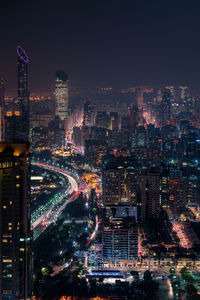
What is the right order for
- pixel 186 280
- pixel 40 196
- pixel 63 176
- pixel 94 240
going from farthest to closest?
pixel 63 176
pixel 40 196
pixel 94 240
pixel 186 280

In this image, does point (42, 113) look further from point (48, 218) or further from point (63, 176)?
point (48, 218)

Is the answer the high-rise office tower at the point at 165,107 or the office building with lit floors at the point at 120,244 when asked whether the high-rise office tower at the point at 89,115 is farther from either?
the office building with lit floors at the point at 120,244

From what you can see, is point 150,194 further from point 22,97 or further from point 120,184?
point 22,97

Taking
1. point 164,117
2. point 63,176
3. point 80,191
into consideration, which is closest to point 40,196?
point 80,191

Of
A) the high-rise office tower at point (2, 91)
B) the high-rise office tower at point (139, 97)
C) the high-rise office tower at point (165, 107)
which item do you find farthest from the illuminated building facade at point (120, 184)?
the high-rise office tower at point (165, 107)

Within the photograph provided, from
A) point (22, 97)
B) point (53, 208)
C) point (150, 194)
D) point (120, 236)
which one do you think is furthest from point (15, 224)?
point (22, 97)

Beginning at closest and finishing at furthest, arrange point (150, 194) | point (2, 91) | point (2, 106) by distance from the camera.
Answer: point (150, 194) < point (2, 91) < point (2, 106)

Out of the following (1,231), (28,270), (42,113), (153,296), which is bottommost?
(153,296)

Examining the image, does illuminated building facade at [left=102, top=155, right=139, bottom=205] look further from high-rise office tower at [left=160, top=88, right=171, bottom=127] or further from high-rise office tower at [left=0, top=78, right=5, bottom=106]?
high-rise office tower at [left=160, top=88, right=171, bottom=127]
